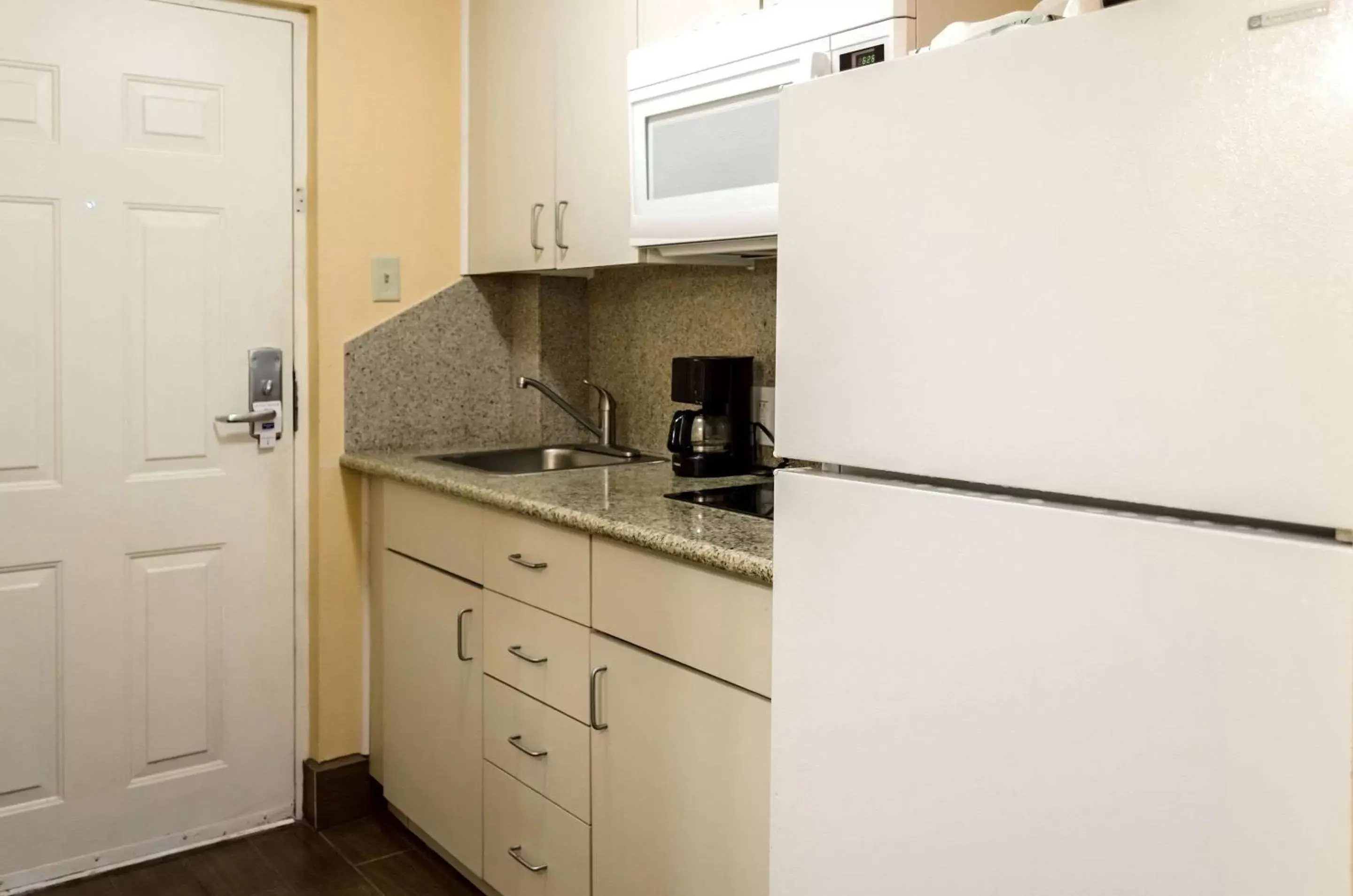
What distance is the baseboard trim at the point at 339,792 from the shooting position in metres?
2.77

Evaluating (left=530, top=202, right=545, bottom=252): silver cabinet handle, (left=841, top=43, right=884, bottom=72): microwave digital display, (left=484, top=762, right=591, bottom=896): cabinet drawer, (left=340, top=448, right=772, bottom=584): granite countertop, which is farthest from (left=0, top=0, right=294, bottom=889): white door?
(left=841, top=43, right=884, bottom=72): microwave digital display

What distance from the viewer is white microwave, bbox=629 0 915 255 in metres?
1.79

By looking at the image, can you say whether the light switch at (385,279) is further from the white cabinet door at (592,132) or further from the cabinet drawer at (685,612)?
the cabinet drawer at (685,612)

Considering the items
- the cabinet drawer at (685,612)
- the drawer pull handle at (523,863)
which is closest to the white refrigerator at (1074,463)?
the cabinet drawer at (685,612)

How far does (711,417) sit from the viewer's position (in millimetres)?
2438

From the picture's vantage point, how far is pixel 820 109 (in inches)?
46.7

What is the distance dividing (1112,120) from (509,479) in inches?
63.4

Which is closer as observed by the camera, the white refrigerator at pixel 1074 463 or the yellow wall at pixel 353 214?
the white refrigerator at pixel 1074 463

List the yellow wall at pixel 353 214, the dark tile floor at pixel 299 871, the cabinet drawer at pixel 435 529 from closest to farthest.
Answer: the cabinet drawer at pixel 435 529
the dark tile floor at pixel 299 871
the yellow wall at pixel 353 214

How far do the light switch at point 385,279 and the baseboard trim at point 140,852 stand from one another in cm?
129

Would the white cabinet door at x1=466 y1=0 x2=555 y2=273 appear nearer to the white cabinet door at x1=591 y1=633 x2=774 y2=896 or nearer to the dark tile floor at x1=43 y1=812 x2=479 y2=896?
the white cabinet door at x1=591 y1=633 x2=774 y2=896

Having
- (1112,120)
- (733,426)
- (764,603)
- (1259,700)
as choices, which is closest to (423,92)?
(733,426)

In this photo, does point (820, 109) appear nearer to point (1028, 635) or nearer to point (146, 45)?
point (1028, 635)

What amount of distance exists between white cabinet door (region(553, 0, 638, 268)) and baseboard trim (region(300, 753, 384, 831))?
1.35 m
